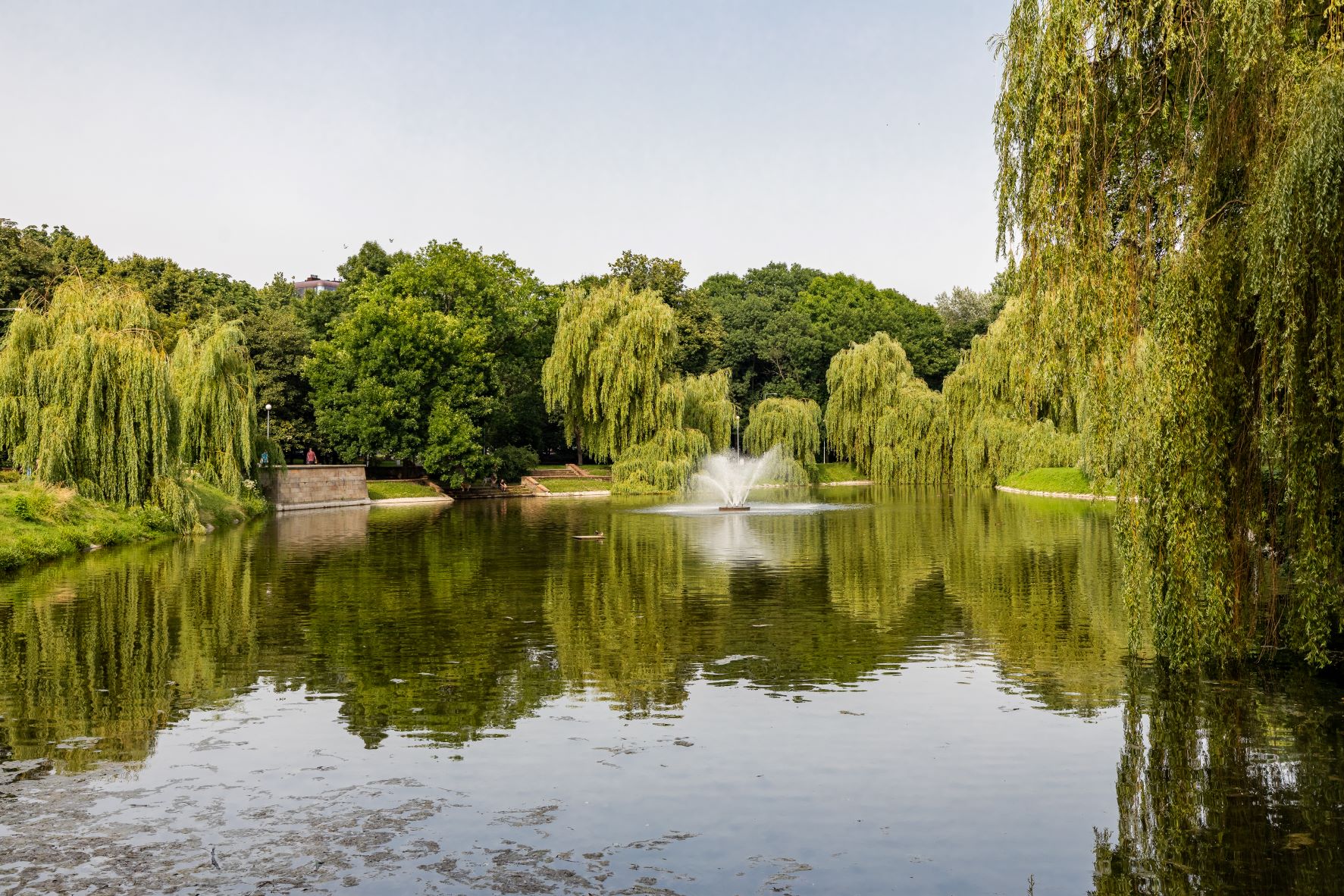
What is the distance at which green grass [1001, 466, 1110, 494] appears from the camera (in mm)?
52219

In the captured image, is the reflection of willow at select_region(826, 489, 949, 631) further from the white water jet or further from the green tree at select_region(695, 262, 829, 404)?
the green tree at select_region(695, 262, 829, 404)

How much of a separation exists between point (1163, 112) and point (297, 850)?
11101 mm

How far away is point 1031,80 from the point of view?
41.8 feet

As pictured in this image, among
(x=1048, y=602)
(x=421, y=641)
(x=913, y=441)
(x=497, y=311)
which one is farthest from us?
A: (x=497, y=311)

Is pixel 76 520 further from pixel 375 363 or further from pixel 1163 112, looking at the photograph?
pixel 375 363

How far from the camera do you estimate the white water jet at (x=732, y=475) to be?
53031 millimetres

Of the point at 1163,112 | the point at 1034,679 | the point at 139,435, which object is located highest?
the point at 1163,112

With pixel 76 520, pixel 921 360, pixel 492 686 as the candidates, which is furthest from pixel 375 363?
pixel 492 686

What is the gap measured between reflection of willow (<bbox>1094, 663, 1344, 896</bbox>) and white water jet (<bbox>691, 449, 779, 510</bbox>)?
109 ft

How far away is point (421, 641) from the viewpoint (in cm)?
1567

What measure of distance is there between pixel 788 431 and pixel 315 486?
1156 inches

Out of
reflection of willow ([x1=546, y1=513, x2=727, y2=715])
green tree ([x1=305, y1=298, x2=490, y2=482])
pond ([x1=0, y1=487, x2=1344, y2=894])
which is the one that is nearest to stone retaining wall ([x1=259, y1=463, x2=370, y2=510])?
green tree ([x1=305, y1=298, x2=490, y2=482])

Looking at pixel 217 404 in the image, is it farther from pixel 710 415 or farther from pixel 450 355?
pixel 710 415

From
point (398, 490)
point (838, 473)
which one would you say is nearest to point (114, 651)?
point (398, 490)
